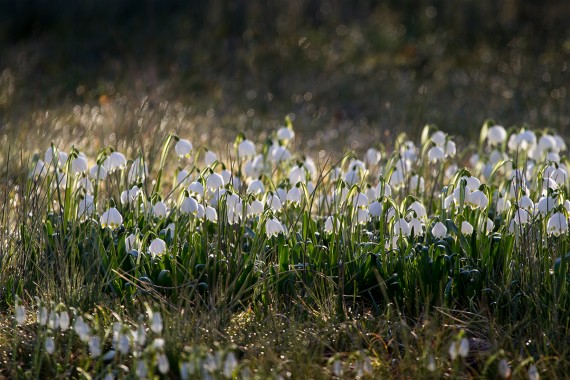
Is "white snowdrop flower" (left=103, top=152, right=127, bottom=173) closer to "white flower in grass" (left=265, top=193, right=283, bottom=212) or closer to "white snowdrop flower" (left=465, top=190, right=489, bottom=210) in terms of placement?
"white flower in grass" (left=265, top=193, right=283, bottom=212)

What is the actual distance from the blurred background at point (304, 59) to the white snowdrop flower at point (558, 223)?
378 centimetres

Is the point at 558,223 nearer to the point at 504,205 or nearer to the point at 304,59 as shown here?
the point at 504,205

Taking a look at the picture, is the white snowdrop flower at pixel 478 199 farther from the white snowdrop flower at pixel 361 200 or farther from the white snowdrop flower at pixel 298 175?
the white snowdrop flower at pixel 298 175

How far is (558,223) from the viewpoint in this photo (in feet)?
11.0

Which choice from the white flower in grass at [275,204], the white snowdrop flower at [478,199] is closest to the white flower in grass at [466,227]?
the white snowdrop flower at [478,199]

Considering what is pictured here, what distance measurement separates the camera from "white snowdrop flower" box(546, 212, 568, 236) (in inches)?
132

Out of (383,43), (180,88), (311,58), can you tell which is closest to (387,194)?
(180,88)

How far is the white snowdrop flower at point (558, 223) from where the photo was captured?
334cm

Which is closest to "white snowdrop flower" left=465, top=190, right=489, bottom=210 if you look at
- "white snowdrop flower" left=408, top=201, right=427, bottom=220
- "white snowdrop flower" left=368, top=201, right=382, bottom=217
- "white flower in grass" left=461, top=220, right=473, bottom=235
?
"white flower in grass" left=461, top=220, right=473, bottom=235

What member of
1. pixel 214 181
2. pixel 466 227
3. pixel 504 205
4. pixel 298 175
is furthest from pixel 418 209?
pixel 214 181

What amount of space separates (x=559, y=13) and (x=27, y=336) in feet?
36.1

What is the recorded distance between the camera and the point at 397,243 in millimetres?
3742

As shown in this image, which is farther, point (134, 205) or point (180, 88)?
point (180, 88)

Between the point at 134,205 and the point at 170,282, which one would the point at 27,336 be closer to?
the point at 170,282
